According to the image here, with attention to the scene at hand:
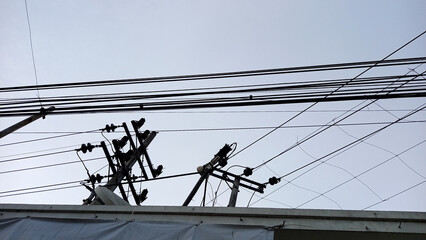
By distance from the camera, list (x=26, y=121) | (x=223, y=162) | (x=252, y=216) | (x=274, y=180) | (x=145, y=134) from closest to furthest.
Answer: (x=252, y=216)
(x=26, y=121)
(x=274, y=180)
(x=223, y=162)
(x=145, y=134)

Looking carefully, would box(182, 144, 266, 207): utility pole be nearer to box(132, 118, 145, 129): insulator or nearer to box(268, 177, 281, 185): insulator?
box(268, 177, 281, 185): insulator

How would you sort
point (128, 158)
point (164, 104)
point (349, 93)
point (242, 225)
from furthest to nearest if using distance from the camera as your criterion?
1. point (128, 158)
2. point (164, 104)
3. point (349, 93)
4. point (242, 225)

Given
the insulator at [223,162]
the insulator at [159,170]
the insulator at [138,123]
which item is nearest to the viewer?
the insulator at [223,162]

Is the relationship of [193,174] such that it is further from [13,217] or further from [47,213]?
[13,217]

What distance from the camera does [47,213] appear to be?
5801mm

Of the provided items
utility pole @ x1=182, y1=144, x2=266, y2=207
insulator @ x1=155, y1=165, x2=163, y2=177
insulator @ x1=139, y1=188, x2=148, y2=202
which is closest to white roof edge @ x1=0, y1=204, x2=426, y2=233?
utility pole @ x1=182, y1=144, x2=266, y2=207

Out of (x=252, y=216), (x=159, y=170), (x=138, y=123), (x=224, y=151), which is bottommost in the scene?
(x=252, y=216)

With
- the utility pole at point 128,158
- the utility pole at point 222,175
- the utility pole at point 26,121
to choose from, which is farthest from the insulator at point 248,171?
the utility pole at point 26,121

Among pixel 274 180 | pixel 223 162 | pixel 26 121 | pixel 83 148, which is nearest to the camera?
pixel 26 121

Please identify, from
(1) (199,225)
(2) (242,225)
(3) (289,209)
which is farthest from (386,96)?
(1) (199,225)

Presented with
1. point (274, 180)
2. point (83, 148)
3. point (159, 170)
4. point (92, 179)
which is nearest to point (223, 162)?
point (274, 180)

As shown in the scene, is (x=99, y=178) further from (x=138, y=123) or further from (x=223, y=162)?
(x=223, y=162)

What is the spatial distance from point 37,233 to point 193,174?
133 inches

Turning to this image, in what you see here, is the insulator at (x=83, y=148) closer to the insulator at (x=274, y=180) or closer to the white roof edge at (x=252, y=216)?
the white roof edge at (x=252, y=216)
